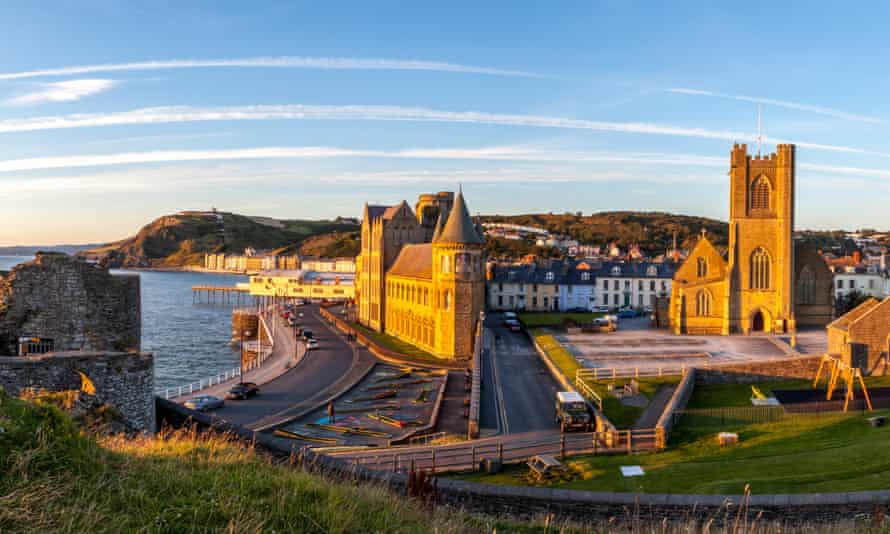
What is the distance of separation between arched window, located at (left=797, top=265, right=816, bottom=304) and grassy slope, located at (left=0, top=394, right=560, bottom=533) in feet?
169

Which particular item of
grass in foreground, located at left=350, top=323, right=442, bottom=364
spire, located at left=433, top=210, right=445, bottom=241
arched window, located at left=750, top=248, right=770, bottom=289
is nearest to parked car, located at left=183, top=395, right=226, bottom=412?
grass in foreground, located at left=350, top=323, right=442, bottom=364

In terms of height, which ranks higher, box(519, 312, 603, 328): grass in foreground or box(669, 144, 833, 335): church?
box(669, 144, 833, 335): church

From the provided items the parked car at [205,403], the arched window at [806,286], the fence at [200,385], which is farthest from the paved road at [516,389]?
the arched window at [806,286]

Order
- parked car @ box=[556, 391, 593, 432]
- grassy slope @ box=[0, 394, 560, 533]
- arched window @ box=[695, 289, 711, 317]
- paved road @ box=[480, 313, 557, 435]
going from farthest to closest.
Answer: arched window @ box=[695, 289, 711, 317]
paved road @ box=[480, 313, 557, 435]
parked car @ box=[556, 391, 593, 432]
grassy slope @ box=[0, 394, 560, 533]

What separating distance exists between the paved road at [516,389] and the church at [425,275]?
3.56 m

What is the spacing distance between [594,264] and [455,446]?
60.8 metres

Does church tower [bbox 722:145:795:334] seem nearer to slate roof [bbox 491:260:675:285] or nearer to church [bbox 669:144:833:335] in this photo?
church [bbox 669:144:833:335]

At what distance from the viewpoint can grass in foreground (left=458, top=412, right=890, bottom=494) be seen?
52.3 feet

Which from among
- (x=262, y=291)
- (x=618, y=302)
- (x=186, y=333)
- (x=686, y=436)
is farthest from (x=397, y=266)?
(x=262, y=291)

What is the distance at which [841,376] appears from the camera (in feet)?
109

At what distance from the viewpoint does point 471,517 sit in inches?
372

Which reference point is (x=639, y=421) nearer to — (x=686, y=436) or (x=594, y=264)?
(x=686, y=436)

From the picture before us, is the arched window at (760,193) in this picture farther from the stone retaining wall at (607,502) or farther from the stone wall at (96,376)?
the stone wall at (96,376)

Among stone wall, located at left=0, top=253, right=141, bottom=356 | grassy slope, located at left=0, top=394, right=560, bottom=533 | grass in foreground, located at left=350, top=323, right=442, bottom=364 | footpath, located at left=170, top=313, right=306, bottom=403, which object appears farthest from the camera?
grass in foreground, located at left=350, top=323, right=442, bottom=364
